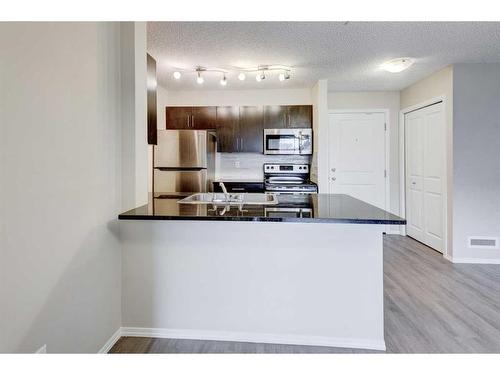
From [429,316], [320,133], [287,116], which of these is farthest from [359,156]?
[429,316]

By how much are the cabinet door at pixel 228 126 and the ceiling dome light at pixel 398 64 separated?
214 cm

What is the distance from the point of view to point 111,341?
1970 millimetres

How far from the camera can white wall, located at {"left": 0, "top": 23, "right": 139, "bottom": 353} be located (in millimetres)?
1209

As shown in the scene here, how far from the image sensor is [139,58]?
214cm

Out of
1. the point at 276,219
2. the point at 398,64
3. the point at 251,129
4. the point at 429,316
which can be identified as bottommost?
the point at 429,316

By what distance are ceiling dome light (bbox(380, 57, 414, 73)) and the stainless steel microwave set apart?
4.37ft

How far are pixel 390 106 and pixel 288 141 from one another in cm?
185

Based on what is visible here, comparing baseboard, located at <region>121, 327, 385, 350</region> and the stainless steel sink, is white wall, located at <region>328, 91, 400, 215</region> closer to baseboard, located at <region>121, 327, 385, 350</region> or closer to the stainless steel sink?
the stainless steel sink

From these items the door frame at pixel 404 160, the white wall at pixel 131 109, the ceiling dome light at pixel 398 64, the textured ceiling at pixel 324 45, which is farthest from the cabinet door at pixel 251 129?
the white wall at pixel 131 109

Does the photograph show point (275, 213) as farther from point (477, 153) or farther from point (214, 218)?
point (477, 153)

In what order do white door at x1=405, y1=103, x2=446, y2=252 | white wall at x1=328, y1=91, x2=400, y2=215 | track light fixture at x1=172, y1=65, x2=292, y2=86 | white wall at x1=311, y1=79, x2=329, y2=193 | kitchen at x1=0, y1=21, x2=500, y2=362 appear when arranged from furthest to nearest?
white wall at x1=328, y1=91, x2=400, y2=215, white wall at x1=311, y1=79, x2=329, y2=193, white door at x1=405, y1=103, x2=446, y2=252, track light fixture at x1=172, y1=65, x2=292, y2=86, kitchen at x1=0, y1=21, x2=500, y2=362

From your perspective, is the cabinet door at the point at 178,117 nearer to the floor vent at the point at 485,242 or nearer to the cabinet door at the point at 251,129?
the cabinet door at the point at 251,129

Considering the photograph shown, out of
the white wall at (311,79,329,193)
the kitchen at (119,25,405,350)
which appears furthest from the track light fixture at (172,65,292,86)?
the kitchen at (119,25,405,350)

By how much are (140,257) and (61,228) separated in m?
0.69
